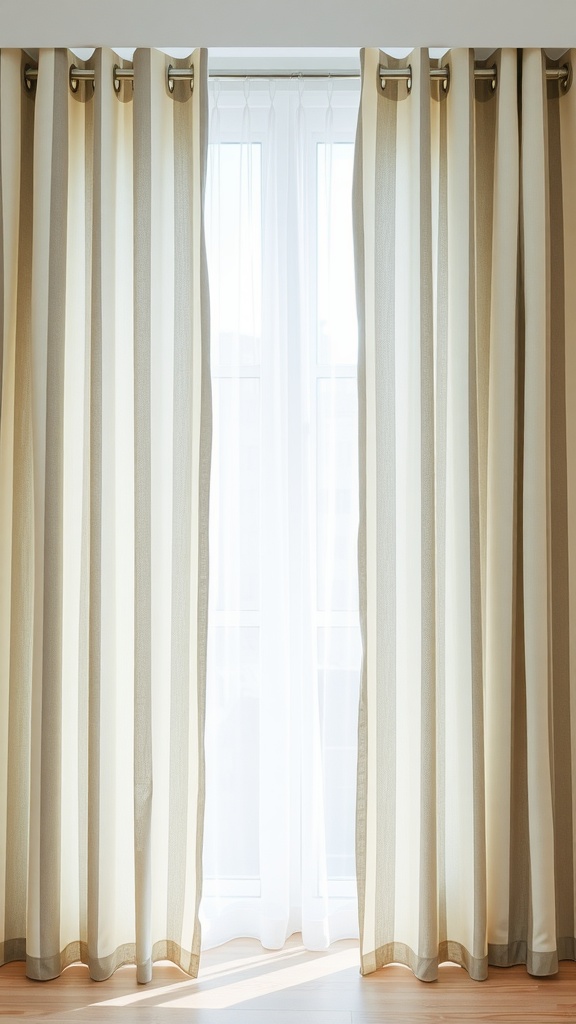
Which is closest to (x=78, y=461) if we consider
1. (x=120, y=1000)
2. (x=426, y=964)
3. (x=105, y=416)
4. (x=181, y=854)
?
(x=105, y=416)

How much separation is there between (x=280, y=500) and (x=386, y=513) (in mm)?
315

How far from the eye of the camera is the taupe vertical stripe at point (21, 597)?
2.13 metres

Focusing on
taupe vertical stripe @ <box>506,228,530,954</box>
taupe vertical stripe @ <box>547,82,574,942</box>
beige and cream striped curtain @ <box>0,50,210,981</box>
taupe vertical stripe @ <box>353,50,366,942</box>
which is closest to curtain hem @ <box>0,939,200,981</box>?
beige and cream striped curtain @ <box>0,50,210,981</box>

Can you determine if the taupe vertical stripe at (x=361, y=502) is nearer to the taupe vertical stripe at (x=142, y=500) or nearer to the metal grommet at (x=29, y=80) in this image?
the taupe vertical stripe at (x=142, y=500)

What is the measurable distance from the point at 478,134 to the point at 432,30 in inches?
11.8

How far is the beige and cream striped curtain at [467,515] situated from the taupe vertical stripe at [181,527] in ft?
1.52

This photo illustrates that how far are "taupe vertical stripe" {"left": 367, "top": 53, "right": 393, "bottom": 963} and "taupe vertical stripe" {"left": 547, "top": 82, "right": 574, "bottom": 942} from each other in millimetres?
447

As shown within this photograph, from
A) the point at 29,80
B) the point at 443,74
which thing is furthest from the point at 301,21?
the point at 29,80

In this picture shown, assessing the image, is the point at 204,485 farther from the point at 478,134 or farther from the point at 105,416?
the point at 478,134

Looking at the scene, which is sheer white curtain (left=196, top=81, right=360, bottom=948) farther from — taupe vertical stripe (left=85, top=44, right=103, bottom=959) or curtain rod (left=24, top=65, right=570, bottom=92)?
taupe vertical stripe (left=85, top=44, right=103, bottom=959)

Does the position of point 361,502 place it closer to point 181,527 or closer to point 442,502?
point 442,502

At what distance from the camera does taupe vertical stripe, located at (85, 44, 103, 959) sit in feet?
6.61

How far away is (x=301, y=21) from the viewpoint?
1985 millimetres

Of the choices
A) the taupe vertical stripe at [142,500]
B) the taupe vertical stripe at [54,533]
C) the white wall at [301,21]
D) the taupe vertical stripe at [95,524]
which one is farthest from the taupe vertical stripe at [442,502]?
the taupe vertical stripe at [54,533]
